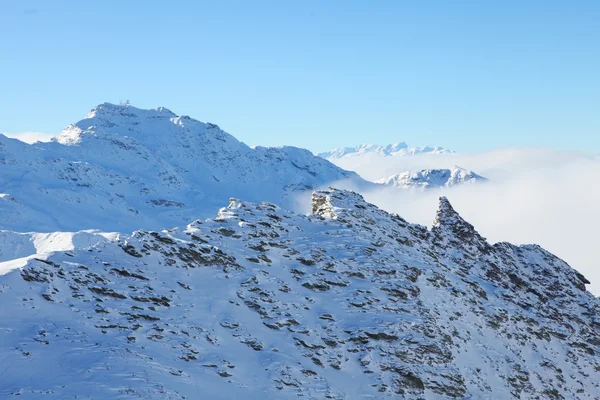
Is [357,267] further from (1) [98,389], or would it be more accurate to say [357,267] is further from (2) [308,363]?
(1) [98,389]

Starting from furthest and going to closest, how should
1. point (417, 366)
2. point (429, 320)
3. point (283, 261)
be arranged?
point (283, 261)
point (429, 320)
point (417, 366)

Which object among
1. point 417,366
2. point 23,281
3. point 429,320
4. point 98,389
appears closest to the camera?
point 98,389

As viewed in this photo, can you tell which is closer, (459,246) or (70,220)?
(459,246)

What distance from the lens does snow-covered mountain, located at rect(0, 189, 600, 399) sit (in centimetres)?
2523

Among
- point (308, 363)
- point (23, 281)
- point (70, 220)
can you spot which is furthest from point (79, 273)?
point (70, 220)

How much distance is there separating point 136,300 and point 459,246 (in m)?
35.9

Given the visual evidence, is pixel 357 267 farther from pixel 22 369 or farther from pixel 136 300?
pixel 22 369

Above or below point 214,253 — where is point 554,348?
below

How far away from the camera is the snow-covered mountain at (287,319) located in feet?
82.8

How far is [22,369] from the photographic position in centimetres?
2241

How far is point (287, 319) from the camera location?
35.2m

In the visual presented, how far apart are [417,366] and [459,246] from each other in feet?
83.7


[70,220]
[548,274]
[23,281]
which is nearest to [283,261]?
[23,281]

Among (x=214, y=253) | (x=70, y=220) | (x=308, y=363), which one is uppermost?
Answer: (x=70, y=220)
